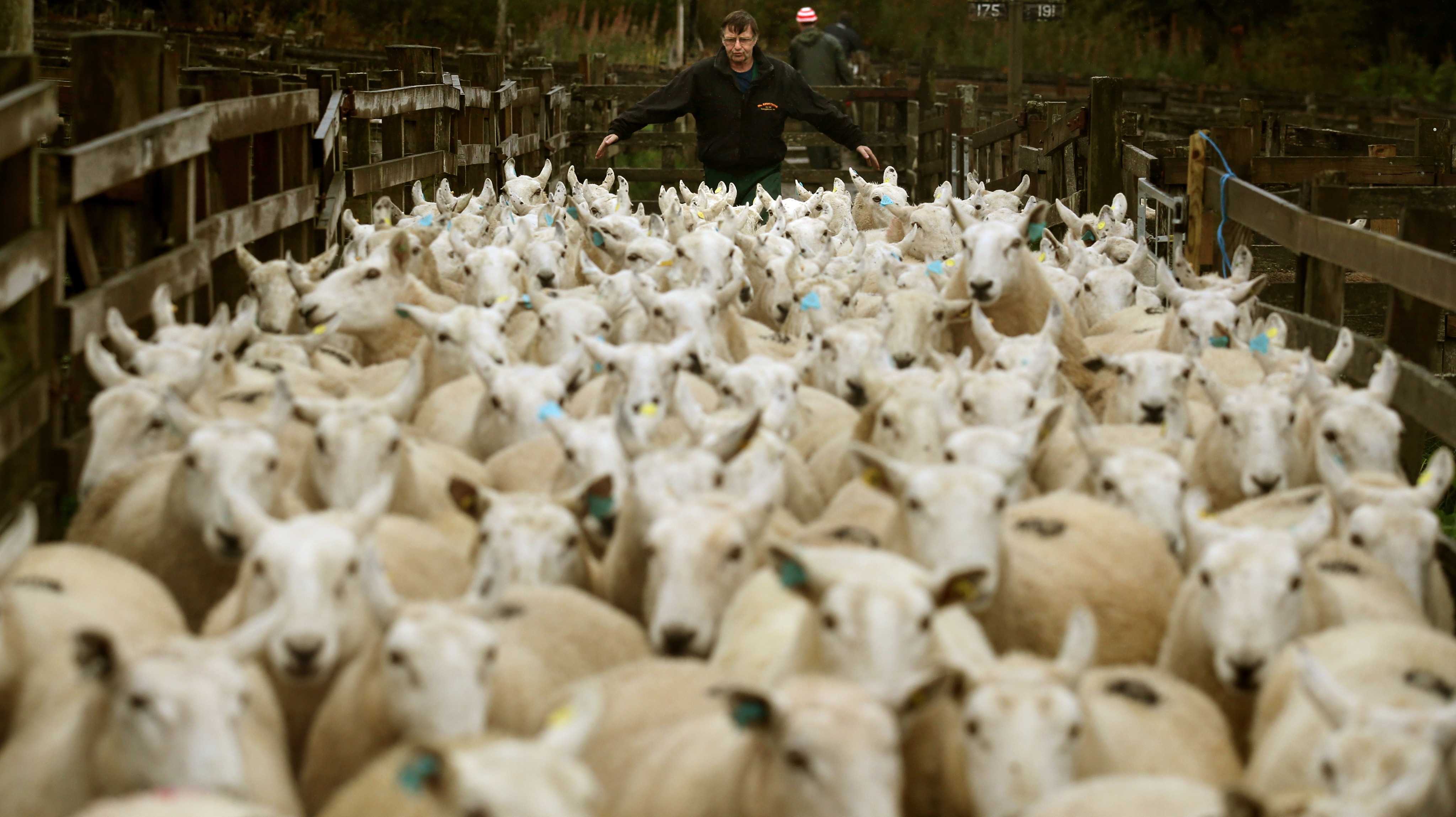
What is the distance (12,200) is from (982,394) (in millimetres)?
3158

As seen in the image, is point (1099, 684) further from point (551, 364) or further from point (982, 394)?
point (551, 364)

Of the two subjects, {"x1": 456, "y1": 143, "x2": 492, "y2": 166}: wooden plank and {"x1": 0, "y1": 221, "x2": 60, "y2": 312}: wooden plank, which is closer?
{"x1": 0, "y1": 221, "x2": 60, "y2": 312}: wooden plank

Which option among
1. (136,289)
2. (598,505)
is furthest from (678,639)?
(136,289)

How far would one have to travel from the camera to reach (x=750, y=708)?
120 inches

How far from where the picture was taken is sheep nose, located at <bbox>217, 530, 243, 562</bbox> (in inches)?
169

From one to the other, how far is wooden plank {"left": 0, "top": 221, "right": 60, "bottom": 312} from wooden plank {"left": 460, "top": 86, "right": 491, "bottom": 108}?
699 centimetres

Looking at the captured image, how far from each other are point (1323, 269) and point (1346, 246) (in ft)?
3.01

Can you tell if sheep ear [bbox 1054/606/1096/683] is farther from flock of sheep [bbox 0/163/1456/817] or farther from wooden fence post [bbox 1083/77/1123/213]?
wooden fence post [bbox 1083/77/1123/213]

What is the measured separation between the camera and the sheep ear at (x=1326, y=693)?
3.18 m

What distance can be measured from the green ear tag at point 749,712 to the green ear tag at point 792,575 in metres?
0.55

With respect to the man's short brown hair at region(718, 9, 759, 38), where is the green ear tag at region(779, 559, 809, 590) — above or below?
below

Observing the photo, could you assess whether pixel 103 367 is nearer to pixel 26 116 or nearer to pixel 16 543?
pixel 26 116

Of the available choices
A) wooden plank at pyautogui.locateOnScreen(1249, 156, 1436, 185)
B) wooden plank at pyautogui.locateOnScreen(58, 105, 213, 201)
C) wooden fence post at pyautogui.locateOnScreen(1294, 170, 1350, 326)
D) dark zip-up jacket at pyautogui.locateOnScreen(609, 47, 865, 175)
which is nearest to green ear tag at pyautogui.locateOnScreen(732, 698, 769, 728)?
wooden plank at pyautogui.locateOnScreen(58, 105, 213, 201)

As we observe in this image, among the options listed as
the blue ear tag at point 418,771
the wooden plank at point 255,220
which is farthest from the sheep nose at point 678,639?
the wooden plank at point 255,220
